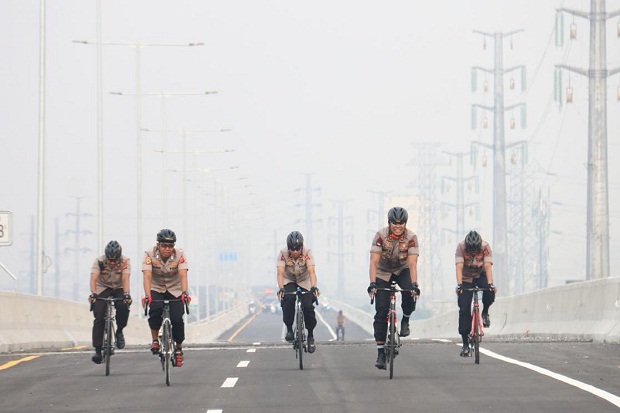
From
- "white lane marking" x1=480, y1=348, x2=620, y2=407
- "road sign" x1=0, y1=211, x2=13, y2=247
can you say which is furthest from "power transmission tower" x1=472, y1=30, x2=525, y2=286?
"white lane marking" x1=480, y1=348, x2=620, y2=407

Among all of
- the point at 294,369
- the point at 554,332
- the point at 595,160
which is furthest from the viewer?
the point at 595,160

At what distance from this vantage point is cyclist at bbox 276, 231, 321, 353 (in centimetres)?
1967

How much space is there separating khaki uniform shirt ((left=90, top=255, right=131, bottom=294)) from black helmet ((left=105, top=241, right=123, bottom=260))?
7.2 inches

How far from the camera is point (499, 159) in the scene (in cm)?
6444

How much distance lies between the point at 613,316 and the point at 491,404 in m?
11.8

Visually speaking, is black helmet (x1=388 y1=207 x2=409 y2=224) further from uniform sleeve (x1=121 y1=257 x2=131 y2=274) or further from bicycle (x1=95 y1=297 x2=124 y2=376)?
bicycle (x1=95 y1=297 x2=124 y2=376)

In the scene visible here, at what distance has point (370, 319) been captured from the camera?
8738cm

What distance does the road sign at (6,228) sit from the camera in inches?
1313

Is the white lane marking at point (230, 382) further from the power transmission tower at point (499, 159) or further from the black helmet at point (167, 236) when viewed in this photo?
the power transmission tower at point (499, 159)

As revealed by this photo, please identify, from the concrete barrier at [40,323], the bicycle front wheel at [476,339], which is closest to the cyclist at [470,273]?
the bicycle front wheel at [476,339]

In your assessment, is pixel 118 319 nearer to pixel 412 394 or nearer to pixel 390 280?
pixel 390 280

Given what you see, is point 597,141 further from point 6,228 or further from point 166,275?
point 166,275

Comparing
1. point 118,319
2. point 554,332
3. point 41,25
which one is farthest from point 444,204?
point 118,319

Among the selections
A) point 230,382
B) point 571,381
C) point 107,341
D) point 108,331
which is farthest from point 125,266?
point 571,381
